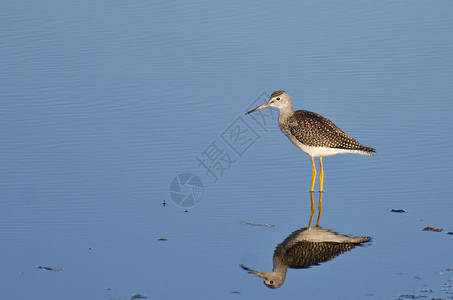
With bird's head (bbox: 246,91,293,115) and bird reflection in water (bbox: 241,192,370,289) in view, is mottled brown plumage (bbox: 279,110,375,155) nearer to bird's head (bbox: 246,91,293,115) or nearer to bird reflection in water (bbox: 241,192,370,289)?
bird's head (bbox: 246,91,293,115)

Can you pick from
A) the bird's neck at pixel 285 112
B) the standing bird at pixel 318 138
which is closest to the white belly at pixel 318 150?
the standing bird at pixel 318 138

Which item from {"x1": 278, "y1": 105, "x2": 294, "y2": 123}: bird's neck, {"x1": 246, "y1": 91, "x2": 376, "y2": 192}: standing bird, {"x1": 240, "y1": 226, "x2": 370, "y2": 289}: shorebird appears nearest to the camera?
{"x1": 240, "y1": 226, "x2": 370, "y2": 289}: shorebird

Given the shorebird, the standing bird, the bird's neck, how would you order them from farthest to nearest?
the bird's neck < the standing bird < the shorebird

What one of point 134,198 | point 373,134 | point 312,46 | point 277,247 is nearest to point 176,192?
point 134,198

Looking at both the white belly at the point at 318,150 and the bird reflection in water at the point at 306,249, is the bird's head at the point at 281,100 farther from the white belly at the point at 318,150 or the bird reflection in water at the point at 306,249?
the bird reflection in water at the point at 306,249

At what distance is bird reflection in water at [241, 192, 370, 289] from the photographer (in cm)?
922

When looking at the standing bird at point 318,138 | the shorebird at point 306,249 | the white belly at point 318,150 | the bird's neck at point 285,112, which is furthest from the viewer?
the bird's neck at point 285,112

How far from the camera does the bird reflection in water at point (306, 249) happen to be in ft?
30.3

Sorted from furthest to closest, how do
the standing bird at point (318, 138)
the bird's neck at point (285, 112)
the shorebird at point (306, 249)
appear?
the bird's neck at point (285, 112) < the standing bird at point (318, 138) < the shorebird at point (306, 249)

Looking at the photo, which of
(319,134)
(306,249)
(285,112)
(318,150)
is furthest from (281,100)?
(306,249)

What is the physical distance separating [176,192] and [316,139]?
2.55 metres

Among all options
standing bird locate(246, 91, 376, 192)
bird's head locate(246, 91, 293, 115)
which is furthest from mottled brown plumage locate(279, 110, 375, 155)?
bird's head locate(246, 91, 293, 115)

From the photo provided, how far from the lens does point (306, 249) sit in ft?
32.3

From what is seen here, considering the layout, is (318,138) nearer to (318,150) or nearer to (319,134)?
(319,134)
